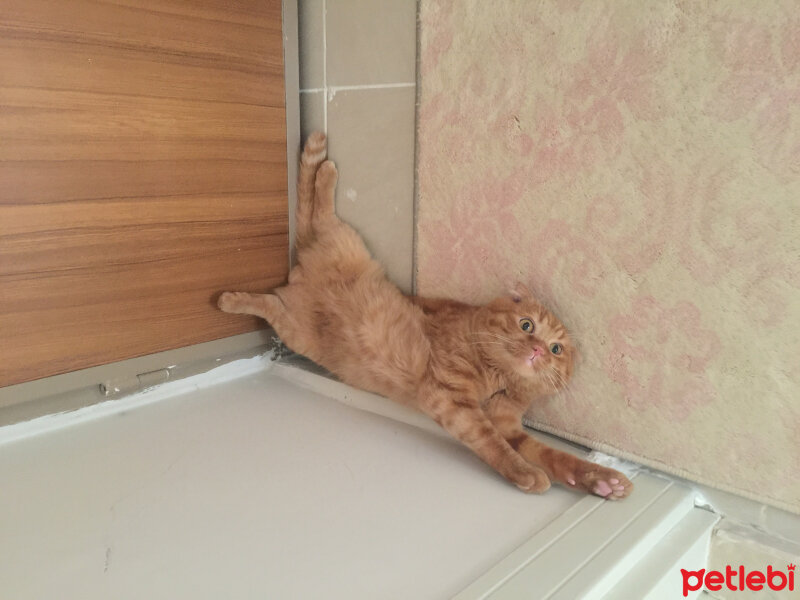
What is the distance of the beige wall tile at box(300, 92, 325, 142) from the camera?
1547 millimetres

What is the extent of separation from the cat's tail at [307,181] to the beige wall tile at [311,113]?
3cm

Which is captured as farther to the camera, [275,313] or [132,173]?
[275,313]

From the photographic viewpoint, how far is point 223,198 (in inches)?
56.4

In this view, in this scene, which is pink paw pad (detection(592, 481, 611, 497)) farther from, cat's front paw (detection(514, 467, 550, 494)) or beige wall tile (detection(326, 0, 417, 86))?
beige wall tile (detection(326, 0, 417, 86))

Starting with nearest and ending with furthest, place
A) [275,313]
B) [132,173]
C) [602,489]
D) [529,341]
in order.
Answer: [602,489] < [529,341] < [132,173] < [275,313]

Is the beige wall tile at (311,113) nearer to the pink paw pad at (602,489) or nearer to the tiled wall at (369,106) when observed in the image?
the tiled wall at (369,106)

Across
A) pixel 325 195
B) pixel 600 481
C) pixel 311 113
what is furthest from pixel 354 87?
pixel 600 481

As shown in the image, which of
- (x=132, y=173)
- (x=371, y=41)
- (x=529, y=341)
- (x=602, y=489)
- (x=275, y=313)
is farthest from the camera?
(x=275, y=313)

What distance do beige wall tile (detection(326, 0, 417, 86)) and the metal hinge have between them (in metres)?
0.86

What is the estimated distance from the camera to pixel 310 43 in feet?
5.07

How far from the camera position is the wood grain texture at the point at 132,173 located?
1.12m

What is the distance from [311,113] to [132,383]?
837 millimetres

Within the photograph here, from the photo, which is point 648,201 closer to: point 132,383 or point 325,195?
point 325,195

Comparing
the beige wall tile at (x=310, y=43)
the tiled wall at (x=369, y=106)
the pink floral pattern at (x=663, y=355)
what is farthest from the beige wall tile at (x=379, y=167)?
the pink floral pattern at (x=663, y=355)
